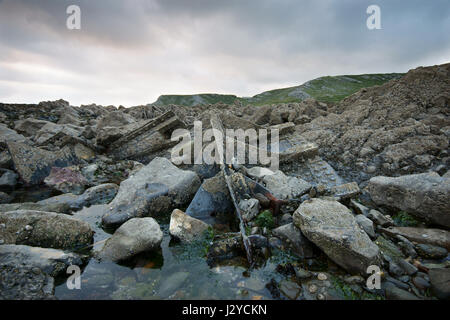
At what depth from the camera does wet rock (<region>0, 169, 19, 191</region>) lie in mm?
5559

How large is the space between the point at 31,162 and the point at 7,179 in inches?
28.9

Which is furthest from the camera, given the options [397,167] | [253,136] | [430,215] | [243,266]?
[253,136]

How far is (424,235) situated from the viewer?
295 cm

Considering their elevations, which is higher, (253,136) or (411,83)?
(411,83)

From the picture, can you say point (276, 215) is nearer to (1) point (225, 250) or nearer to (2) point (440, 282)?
(1) point (225, 250)

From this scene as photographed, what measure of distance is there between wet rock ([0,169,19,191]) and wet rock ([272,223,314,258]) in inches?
297

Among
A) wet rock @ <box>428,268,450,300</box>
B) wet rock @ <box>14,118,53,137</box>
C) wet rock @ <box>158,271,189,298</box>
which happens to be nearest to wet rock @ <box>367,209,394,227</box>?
wet rock @ <box>428,268,450,300</box>

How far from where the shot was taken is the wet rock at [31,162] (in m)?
5.97

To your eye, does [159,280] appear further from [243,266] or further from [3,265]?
[3,265]

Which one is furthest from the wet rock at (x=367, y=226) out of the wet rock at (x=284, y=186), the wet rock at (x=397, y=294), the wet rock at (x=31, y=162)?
the wet rock at (x=31, y=162)
